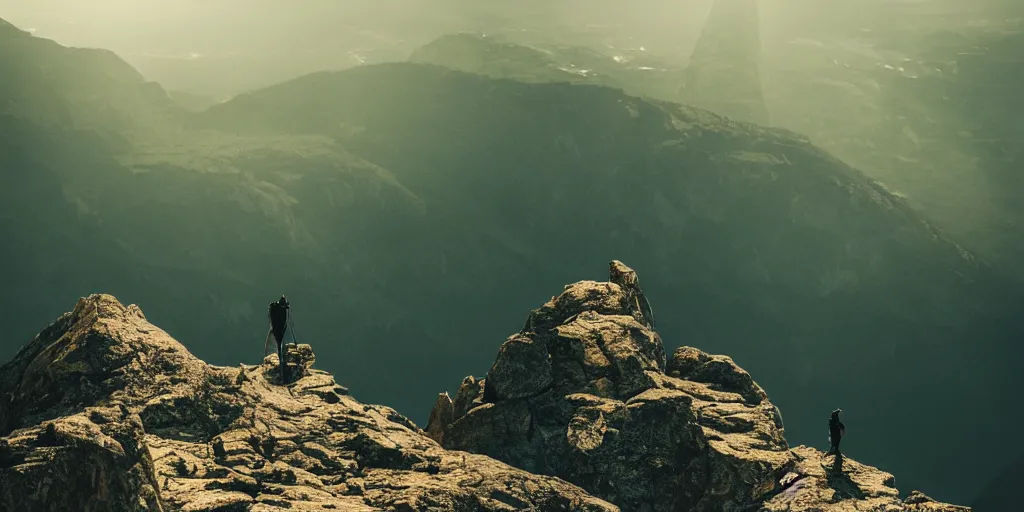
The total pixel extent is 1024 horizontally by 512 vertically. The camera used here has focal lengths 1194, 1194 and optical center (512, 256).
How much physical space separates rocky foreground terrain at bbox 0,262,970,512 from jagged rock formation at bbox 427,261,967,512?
11 cm

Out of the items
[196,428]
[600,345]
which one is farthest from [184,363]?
[600,345]

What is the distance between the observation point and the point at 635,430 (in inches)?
2844

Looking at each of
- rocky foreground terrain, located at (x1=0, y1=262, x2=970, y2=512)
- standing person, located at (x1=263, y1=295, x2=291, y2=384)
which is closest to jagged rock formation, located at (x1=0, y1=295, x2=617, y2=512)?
rocky foreground terrain, located at (x1=0, y1=262, x2=970, y2=512)

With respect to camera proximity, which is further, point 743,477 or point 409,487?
point 743,477

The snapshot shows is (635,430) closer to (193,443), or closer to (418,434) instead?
(418,434)

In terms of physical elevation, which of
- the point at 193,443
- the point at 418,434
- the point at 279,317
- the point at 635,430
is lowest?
the point at 635,430

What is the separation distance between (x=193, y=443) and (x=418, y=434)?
14680 millimetres

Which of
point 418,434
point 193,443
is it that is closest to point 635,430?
point 418,434

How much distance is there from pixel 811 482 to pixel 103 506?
3933 cm

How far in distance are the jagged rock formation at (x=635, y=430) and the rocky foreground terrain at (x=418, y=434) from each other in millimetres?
107

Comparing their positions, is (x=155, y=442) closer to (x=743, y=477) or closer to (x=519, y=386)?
(x=519, y=386)

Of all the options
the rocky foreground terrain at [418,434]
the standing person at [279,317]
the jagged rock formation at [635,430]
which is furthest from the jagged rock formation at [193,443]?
the jagged rock formation at [635,430]

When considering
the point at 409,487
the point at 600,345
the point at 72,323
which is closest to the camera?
the point at 409,487

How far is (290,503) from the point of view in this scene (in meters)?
53.1
